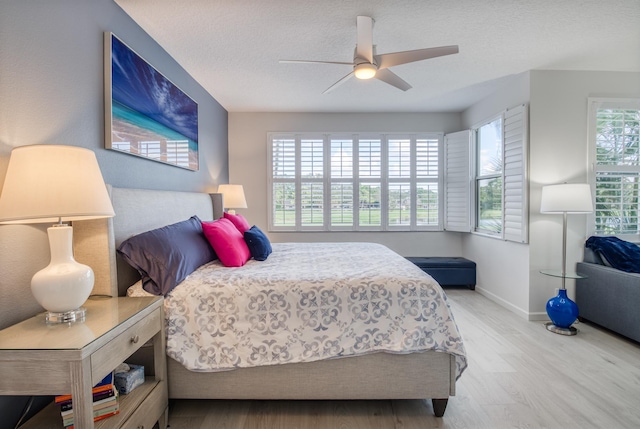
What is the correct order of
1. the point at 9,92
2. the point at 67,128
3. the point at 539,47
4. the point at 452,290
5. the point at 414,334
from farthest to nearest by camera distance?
the point at 452,290 < the point at 539,47 < the point at 414,334 < the point at 67,128 < the point at 9,92

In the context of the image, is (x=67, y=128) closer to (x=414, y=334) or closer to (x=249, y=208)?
(x=414, y=334)

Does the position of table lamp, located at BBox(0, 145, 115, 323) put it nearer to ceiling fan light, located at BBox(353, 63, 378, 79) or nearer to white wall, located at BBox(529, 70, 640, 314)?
ceiling fan light, located at BBox(353, 63, 378, 79)

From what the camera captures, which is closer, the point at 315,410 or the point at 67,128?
the point at 67,128

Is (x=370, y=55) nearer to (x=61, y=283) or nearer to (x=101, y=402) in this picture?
(x=61, y=283)

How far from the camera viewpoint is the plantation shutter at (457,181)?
441 cm

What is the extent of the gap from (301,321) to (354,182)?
3209mm

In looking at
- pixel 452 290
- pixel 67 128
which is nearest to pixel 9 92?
pixel 67 128

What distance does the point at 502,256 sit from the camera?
3715mm

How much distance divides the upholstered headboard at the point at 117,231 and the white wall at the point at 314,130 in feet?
7.48

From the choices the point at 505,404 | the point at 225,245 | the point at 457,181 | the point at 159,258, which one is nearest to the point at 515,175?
the point at 457,181

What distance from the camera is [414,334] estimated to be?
1.76m

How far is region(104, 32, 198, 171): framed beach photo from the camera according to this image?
77.7 inches

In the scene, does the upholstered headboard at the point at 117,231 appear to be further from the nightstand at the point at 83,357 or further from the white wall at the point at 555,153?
the white wall at the point at 555,153

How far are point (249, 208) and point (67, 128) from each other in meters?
3.11
